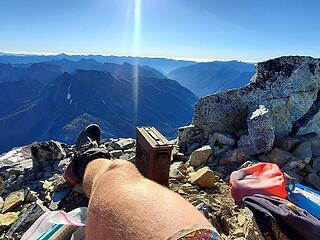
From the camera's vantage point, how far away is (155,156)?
3.63 metres

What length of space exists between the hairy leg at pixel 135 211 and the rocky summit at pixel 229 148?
2.77 metres

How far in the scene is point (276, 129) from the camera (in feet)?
26.2

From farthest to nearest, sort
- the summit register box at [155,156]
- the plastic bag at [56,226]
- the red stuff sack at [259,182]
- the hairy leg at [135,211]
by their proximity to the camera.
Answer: the red stuff sack at [259,182] < the summit register box at [155,156] < the plastic bag at [56,226] < the hairy leg at [135,211]

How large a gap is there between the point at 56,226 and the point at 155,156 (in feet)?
4.52

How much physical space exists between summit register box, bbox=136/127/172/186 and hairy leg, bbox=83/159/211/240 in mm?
1168

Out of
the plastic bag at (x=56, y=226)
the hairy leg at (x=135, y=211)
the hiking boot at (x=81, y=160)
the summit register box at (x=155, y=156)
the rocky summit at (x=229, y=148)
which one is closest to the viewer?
the hairy leg at (x=135, y=211)

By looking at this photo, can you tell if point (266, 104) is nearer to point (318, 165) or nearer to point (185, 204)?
point (318, 165)

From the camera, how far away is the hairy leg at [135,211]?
1.64 meters

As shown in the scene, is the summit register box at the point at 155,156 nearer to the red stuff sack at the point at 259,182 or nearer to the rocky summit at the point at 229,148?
the rocky summit at the point at 229,148

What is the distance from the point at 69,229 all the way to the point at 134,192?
1658 mm

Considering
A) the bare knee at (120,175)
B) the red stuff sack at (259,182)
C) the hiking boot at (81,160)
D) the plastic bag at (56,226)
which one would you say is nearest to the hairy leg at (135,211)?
the bare knee at (120,175)

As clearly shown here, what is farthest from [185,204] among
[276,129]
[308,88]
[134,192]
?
[308,88]

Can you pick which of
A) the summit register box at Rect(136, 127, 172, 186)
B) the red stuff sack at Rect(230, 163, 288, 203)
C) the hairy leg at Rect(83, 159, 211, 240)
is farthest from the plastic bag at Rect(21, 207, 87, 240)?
the red stuff sack at Rect(230, 163, 288, 203)

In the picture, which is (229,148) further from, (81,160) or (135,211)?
(135,211)
